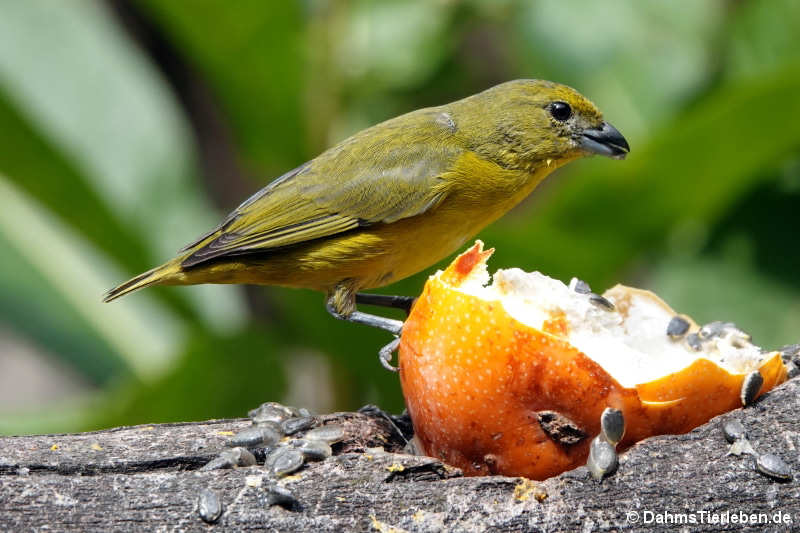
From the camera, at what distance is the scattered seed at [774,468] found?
105 inches

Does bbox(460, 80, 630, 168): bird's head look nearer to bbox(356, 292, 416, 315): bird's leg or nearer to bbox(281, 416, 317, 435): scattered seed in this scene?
bbox(356, 292, 416, 315): bird's leg

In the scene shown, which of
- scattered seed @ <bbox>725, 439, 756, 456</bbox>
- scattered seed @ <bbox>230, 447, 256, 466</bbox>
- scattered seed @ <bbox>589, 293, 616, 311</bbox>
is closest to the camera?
scattered seed @ <bbox>725, 439, 756, 456</bbox>

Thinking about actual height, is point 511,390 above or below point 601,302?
below

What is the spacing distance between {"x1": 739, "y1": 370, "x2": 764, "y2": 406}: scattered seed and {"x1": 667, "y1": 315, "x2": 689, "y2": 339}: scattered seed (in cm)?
46

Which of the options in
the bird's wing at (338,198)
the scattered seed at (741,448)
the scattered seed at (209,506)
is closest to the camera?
the scattered seed at (209,506)

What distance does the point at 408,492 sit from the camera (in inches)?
107

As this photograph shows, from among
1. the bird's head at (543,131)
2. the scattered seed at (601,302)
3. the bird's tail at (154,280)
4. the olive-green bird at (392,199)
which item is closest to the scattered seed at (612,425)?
the scattered seed at (601,302)

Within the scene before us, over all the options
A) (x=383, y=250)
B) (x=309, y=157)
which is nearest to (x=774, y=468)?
(x=383, y=250)

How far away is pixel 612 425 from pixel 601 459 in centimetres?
9

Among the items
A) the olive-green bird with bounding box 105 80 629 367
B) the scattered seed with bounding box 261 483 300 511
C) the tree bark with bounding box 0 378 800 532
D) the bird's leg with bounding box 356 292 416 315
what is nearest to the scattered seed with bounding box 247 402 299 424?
the tree bark with bounding box 0 378 800 532

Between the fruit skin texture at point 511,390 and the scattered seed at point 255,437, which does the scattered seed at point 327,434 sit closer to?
the scattered seed at point 255,437

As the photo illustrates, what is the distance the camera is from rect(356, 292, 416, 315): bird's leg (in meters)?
3.95

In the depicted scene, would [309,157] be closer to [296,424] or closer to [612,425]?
[296,424]

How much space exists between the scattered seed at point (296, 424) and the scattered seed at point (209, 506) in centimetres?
36
